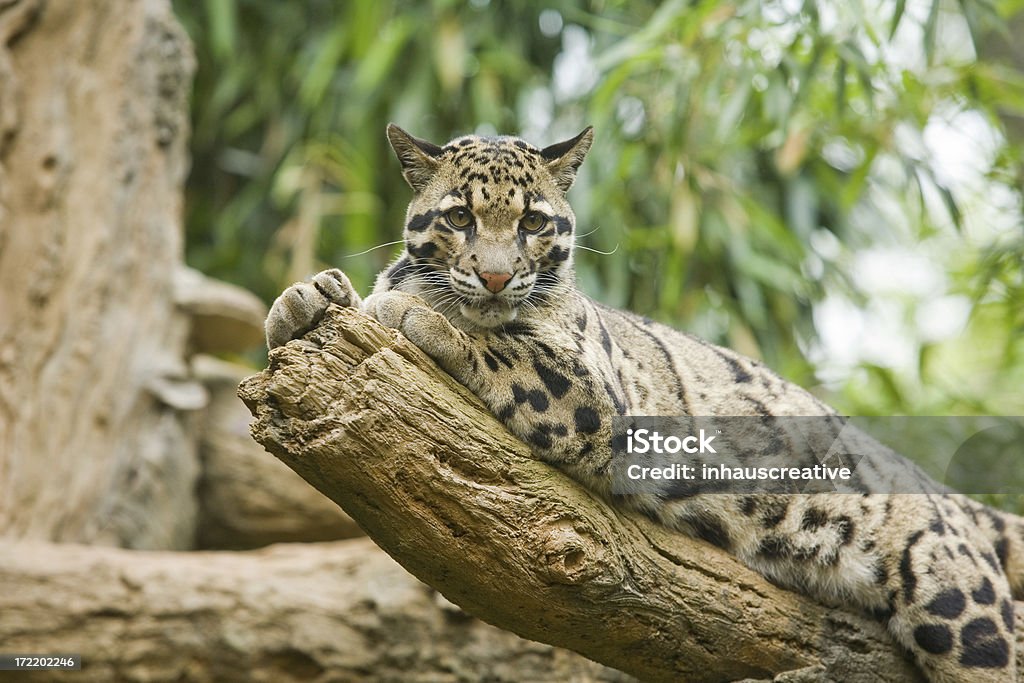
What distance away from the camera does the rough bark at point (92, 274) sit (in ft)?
24.7

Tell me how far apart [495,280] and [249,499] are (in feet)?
20.2

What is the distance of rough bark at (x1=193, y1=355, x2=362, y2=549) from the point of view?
9.66 meters

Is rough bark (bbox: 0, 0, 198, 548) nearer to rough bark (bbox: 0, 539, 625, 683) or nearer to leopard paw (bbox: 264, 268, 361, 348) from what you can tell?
rough bark (bbox: 0, 539, 625, 683)

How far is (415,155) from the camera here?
474 cm

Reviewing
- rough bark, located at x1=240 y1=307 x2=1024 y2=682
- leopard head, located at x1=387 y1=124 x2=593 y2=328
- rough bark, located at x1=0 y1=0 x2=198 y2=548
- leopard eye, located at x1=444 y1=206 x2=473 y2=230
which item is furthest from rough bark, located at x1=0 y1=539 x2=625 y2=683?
leopard eye, located at x1=444 y1=206 x2=473 y2=230

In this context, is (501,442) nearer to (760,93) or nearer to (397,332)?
(397,332)

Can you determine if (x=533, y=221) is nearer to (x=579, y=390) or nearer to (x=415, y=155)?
(x=415, y=155)

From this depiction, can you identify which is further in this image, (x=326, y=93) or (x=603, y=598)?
(x=326, y=93)

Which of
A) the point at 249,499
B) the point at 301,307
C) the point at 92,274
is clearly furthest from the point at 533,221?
the point at 249,499

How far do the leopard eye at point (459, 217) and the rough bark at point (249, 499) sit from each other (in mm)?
5623

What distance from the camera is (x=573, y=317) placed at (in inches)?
188

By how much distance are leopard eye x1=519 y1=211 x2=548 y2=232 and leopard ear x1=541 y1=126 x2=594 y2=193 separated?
1.04 ft

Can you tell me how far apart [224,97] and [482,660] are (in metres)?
7.74

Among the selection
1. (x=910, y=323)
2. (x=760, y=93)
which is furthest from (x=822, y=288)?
(x=760, y=93)
